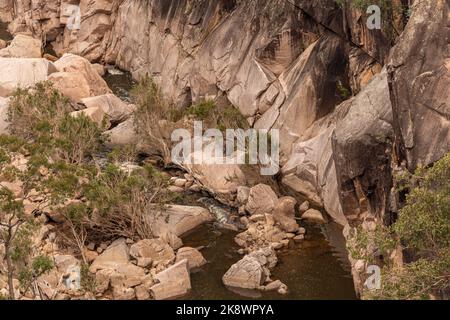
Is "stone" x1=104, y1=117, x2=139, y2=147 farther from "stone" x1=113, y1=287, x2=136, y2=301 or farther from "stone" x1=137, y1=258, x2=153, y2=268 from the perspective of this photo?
"stone" x1=113, y1=287, x2=136, y2=301

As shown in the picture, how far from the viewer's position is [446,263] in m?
16.0

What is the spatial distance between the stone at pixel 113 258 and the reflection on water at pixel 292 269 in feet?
8.85

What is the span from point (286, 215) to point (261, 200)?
5.37 feet

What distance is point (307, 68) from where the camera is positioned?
34375mm

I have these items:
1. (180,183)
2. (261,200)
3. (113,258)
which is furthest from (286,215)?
(113,258)

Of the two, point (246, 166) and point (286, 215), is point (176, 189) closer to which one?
point (246, 166)

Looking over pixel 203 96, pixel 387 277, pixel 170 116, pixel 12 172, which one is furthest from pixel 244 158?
pixel 387 277

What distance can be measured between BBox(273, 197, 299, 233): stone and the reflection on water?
775 millimetres

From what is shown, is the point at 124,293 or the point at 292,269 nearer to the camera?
the point at 124,293

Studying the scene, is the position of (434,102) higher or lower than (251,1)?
lower

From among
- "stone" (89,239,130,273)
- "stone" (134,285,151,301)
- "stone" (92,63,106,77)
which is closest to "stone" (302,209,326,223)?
"stone" (89,239,130,273)

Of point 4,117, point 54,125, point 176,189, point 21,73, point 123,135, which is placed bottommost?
point 176,189
